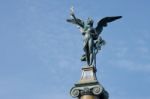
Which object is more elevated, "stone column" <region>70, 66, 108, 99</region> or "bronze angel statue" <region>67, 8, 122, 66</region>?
"bronze angel statue" <region>67, 8, 122, 66</region>

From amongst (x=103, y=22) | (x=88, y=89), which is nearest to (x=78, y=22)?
→ (x=103, y=22)

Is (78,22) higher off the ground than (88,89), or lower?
higher

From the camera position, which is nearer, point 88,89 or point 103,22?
point 88,89

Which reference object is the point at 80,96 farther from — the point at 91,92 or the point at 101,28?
the point at 101,28

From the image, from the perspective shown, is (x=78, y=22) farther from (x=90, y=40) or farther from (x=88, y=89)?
(x=88, y=89)

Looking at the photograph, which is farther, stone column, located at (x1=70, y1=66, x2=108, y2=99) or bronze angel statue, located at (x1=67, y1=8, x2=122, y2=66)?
bronze angel statue, located at (x1=67, y1=8, x2=122, y2=66)

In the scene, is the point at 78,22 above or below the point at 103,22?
below

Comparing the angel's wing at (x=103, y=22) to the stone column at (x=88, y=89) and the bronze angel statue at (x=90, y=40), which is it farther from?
the stone column at (x=88, y=89)

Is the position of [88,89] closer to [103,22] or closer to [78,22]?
[78,22]

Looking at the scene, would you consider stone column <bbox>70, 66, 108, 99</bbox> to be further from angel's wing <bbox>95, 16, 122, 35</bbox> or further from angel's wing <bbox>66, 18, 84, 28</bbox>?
angel's wing <bbox>66, 18, 84, 28</bbox>

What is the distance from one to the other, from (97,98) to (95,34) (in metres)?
3.87

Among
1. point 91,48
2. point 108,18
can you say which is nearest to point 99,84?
point 91,48

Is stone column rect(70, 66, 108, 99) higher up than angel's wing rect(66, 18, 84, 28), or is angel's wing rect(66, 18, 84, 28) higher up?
angel's wing rect(66, 18, 84, 28)

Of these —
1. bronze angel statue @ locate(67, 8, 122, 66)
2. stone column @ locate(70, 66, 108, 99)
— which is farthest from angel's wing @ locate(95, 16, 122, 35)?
Result: stone column @ locate(70, 66, 108, 99)
